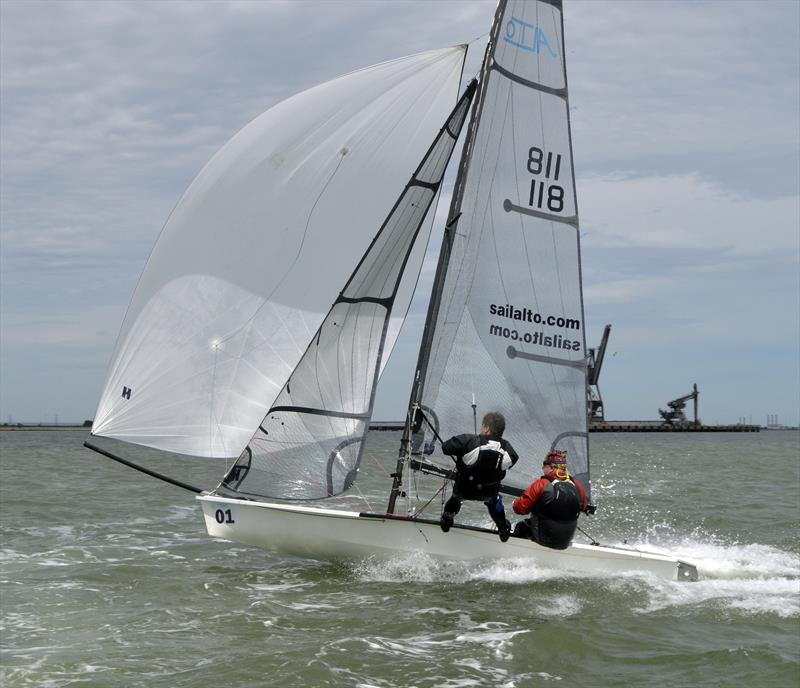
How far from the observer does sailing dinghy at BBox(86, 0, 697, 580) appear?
31.4 feet

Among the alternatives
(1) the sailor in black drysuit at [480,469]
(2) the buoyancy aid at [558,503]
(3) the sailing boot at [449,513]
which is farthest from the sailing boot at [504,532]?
(3) the sailing boot at [449,513]

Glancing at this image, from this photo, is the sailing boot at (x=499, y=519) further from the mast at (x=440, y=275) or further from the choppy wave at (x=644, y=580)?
the mast at (x=440, y=275)

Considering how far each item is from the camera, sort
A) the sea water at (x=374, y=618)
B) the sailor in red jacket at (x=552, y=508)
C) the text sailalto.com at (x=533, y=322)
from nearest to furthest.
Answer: the sea water at (x=374, y=618)
the sailor in red jacket at (x=552, y=508)
the text sailalto.com at (x=533, y=322)

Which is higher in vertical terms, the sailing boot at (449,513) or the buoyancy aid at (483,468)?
the buoyancy aid at (483,468)

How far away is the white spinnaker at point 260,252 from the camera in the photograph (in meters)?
9.83

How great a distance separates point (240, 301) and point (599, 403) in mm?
85217

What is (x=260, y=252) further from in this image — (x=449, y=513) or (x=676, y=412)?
(x=676, y=412)

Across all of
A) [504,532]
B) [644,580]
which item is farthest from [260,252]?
[644,580]

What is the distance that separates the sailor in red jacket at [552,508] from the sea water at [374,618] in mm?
428

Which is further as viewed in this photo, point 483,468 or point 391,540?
point 391,540

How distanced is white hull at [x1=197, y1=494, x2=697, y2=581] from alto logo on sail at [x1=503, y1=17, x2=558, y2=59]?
5.22 meters

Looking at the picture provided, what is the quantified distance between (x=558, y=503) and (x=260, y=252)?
14.2 ft

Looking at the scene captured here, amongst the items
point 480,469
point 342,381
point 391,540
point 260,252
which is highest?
point 260,252

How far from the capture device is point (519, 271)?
996cm
